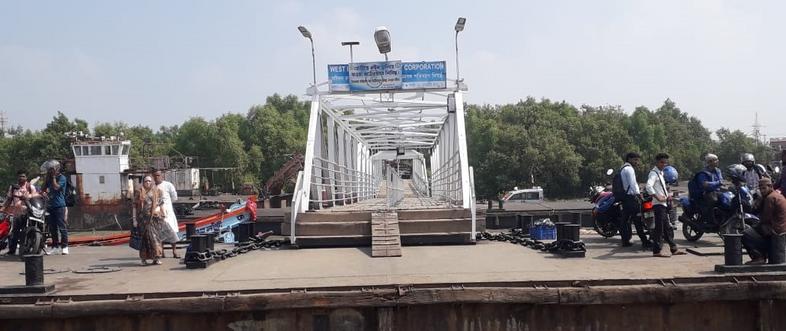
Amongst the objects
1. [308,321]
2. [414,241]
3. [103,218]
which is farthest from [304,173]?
[103,218]

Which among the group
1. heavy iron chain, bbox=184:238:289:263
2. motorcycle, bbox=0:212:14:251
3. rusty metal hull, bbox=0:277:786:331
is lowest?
rusty metal hull, bbox=0:277:786:331

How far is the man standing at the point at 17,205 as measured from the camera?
31.3 ft

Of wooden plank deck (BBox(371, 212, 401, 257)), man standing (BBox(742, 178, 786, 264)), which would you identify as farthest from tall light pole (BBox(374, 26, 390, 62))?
man standing (BBox(742, 178, 786, 264))

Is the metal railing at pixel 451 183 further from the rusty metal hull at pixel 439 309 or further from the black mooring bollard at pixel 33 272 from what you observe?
the black mooring bollard at pixel 33 272

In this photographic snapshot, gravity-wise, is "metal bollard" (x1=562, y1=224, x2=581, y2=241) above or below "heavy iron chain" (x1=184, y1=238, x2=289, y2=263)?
above

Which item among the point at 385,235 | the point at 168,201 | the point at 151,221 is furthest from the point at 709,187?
the point at 151,221

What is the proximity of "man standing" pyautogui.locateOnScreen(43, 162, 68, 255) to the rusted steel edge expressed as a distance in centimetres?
428

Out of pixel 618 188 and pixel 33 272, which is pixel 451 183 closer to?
pixel 618 188

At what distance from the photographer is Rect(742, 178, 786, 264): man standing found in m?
7.35

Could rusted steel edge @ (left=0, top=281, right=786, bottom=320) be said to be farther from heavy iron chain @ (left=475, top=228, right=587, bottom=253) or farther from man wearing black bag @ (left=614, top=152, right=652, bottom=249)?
man wearing black bag @ (left=614, top=152, right=652, bottom=249)

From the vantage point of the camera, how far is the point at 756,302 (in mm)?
6398

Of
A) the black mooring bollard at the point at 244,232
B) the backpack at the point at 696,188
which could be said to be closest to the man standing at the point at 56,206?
the black mooring bollard at the point at 244,232

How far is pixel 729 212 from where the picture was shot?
9406mm

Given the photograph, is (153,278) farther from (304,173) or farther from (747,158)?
(747,158)
